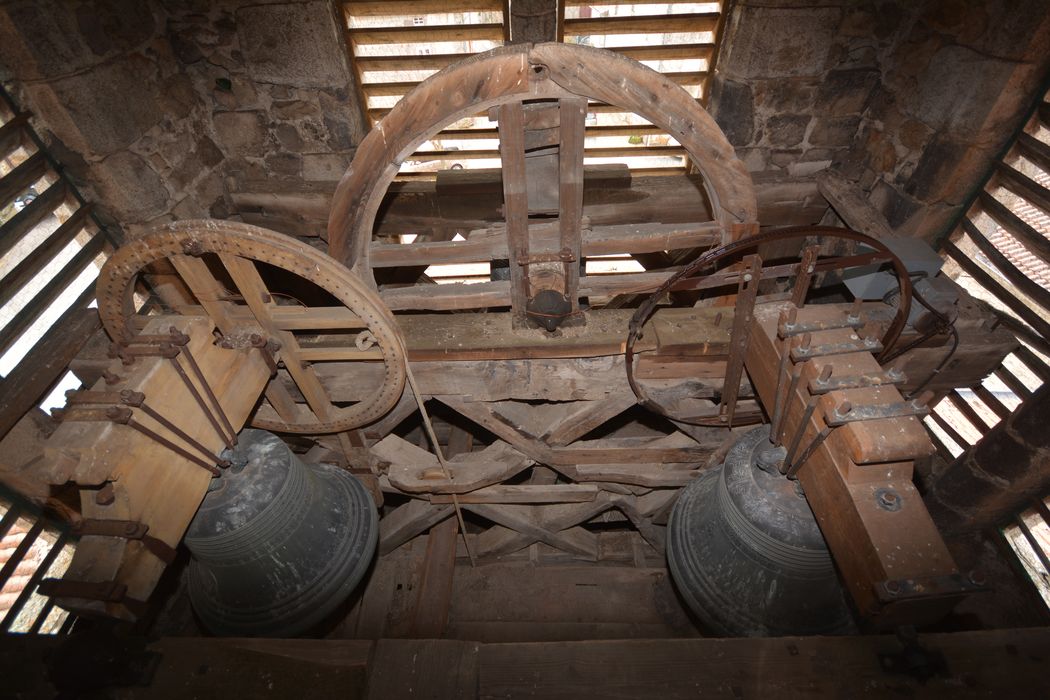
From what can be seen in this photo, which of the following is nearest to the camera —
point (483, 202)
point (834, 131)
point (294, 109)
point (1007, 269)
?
point (1007, 269)

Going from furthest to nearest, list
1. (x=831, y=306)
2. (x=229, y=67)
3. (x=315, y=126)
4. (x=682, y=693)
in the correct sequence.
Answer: (x=315, y=126)
(x=229, y=67)
(x=831, y=306)
(x=682, y=693)

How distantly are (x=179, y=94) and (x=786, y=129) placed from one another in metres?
4.69

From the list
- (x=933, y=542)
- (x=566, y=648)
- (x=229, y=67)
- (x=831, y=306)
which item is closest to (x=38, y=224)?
(x=229, y=67)

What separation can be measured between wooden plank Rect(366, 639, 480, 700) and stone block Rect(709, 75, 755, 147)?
3992mm

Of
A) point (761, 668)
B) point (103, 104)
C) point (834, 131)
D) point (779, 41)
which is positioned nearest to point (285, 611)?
point (761, 668)

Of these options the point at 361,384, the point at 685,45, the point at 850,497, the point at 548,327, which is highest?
the point at 685,45

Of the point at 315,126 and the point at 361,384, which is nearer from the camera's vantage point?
the point at 361,384

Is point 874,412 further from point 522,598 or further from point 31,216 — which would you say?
point 31,216

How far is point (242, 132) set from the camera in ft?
13.6

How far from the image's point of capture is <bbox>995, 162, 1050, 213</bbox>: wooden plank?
9.15ft

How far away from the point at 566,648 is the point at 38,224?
3720 mm

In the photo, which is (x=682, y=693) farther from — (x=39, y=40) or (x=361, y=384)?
(x=39, y=40)

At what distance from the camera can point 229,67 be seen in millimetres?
3812

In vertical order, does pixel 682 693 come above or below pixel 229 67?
below
